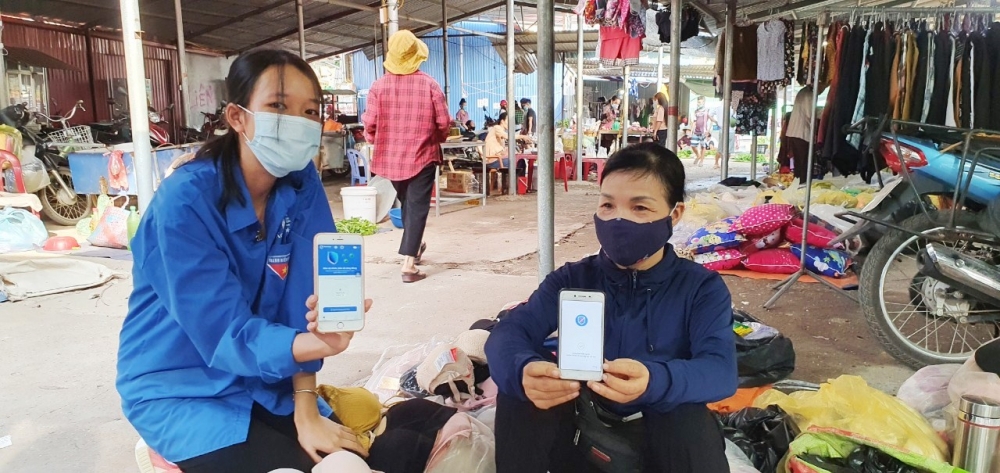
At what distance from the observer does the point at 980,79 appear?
4.45 meters

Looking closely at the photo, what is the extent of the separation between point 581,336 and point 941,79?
447 cm

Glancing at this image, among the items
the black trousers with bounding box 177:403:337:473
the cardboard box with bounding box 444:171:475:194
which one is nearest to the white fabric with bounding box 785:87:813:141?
the cardboard box with bounding box 444:171:475:194

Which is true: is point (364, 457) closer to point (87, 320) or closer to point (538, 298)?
point (538, 298)

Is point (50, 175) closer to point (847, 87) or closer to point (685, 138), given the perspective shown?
point (847, 87)

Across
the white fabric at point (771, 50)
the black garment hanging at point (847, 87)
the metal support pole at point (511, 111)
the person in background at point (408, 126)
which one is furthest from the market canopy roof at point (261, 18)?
the black garment hanging at point (847, 87)

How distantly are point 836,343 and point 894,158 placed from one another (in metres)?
1.10

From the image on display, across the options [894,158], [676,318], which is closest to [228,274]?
[676,318]

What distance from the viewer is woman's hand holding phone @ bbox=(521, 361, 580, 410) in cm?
149

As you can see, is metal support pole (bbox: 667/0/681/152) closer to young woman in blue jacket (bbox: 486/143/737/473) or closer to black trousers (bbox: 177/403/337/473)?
young woman in blue jacket (bbox: 486/143/737/473)

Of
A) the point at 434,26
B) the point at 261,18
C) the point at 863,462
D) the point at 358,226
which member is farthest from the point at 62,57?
the point at 863,462

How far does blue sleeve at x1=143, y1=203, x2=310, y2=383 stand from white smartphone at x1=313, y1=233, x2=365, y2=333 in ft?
0.51

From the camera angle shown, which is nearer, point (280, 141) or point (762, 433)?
point (280, 141)

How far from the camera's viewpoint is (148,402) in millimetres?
1528

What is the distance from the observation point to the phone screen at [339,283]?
4.53 feet
